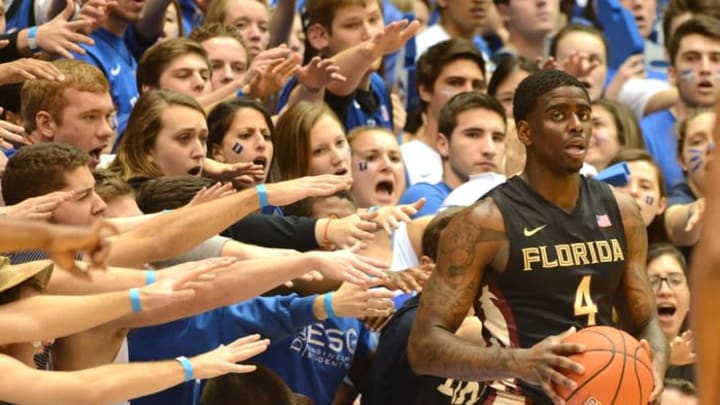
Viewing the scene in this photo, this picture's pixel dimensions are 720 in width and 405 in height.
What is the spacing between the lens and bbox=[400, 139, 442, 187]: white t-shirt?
923 centimetres

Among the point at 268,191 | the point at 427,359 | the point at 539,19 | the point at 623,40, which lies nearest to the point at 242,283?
the point at 268,191

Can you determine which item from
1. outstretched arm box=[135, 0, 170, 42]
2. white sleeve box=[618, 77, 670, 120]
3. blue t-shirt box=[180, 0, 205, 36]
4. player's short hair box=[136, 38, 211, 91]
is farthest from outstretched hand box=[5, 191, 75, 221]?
white sleeve box=[618, 77, 670, 120]

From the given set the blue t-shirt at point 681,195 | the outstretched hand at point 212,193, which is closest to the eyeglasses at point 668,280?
the blue t-shirt at point 681,195

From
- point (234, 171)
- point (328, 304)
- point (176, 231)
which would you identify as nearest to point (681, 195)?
point (234, 171)

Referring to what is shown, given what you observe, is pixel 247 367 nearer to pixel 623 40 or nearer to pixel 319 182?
pixel 319 182

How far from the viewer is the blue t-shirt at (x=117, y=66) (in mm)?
8203

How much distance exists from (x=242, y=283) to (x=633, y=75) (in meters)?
6.34

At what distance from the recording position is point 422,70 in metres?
9.62

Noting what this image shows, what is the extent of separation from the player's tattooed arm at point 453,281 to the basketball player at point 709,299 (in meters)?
3.36

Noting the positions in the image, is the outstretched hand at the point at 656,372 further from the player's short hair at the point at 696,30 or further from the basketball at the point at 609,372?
the player's short hair at the point at 696,30

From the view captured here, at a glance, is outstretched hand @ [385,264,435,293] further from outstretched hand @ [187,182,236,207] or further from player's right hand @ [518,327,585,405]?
player's right hand @ [518,327,585,405]

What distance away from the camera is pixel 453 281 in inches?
224

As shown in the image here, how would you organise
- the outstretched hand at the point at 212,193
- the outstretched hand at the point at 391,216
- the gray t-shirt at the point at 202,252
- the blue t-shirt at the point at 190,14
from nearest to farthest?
the outstretched hand at the point at 391,216 → the outstretched hand at the point at 212,193 → the gray t-shirt at the point at 202,252 → the blue t-shirt at the point at 190,14

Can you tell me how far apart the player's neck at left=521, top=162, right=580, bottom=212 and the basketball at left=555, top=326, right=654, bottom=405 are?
2.19ft
